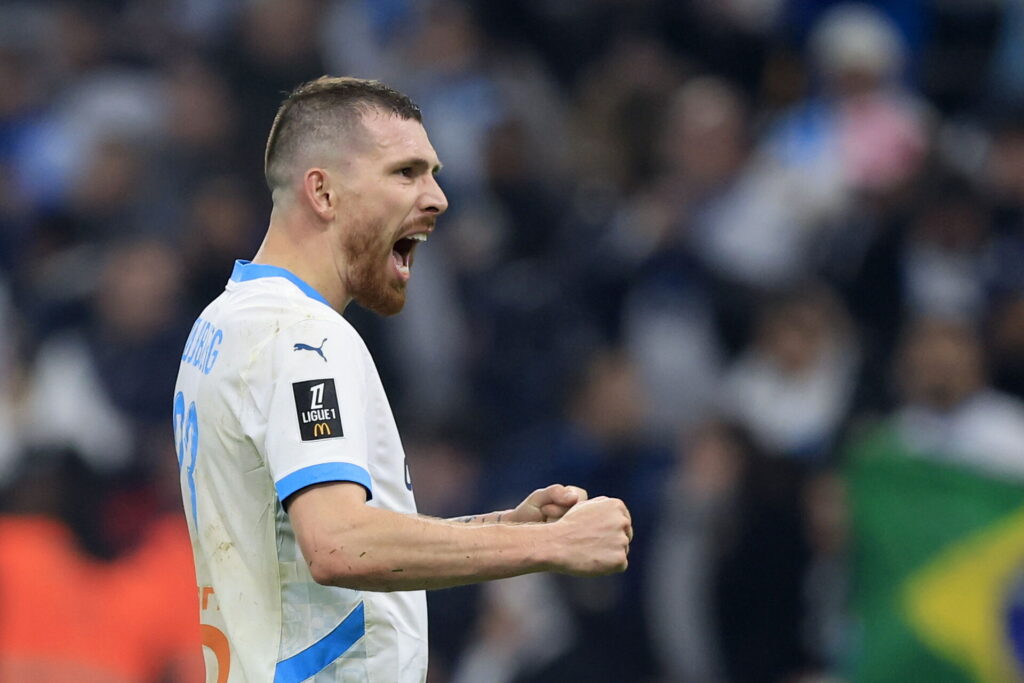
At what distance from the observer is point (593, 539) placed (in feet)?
11.7

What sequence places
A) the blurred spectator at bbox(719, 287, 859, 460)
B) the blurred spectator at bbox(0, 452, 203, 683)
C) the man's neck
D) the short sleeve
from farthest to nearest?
the blurred spectator at bbox(719, 287, 859, 460) → the blurred spectator at bbox(0, 452, 203, 683) → the man's neck → the short sleeve

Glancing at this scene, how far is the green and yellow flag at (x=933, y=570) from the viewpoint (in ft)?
24.6

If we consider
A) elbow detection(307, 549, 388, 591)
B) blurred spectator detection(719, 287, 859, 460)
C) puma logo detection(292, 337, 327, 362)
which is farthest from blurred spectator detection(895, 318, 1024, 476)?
elbow detection(307, 549, 388, 591)

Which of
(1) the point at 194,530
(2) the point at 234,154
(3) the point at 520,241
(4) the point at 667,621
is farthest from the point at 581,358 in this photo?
(1) the point at 194,530

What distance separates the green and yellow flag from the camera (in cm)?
750

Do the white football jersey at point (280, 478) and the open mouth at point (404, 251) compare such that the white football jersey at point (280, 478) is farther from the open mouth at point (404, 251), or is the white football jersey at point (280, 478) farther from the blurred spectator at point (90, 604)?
the blurred spectator at point (90, 604)

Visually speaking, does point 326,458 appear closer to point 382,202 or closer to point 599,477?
point 382,202

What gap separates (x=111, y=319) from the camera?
9.91m

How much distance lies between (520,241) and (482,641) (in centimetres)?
284

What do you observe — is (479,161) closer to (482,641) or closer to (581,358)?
(581,358)

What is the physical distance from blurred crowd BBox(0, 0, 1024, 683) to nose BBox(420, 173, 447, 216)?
4227 millimetres

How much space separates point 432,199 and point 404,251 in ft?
0.56

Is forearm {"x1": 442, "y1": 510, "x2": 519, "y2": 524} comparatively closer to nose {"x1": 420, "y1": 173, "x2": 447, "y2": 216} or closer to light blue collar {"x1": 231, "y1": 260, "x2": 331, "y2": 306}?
light blue collar {"x1": 231, "y1": 260, "x2": 331, "y2": 306}

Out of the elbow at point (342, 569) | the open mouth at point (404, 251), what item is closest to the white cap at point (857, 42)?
the open mouth at point (404, 251)
